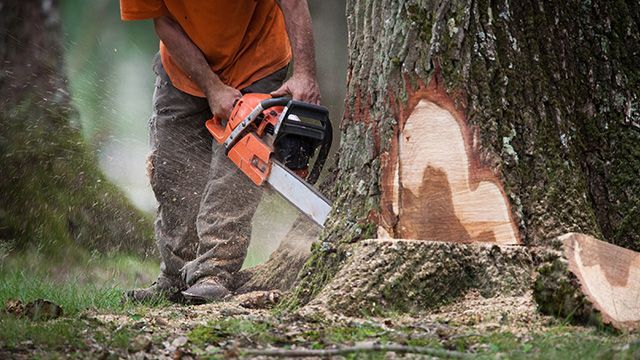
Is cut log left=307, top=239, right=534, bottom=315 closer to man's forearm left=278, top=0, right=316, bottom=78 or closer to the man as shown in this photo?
the man

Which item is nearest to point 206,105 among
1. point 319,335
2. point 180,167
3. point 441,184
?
point 180,167

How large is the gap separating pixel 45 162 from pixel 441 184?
4.21 m

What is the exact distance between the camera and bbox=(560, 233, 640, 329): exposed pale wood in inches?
114

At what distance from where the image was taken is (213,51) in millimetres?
4699

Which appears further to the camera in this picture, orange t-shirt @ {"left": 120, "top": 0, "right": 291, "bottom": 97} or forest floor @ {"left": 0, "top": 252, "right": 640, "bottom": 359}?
orange t-shirt @ {"left": 120, "top": 0, "right": 291, "bottom": 97}

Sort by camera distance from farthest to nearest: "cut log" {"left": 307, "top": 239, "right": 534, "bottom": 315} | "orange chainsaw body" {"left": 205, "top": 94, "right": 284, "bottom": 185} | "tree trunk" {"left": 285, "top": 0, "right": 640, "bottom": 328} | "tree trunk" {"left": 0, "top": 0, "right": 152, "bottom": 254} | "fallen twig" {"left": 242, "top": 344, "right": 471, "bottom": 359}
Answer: "tree trunk" {"left": 0, "top": 0, "right": 152, "bottom": 254}, "orange chainsaw body" {"left": 205, "top": 94, "right": 284, "bottom": 185}, "tree trunk" {"left": 285, "top": 0, "right": 640, "bottom": 328}, "cut log" {"left": 307, "top": 239, "right": 534, "bottom": 315}, "fallen twig" {"left": 242, "top": 344, "right": 471, "bottom": 359}

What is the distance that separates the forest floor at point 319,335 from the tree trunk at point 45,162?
3.19m

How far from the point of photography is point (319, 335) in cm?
288

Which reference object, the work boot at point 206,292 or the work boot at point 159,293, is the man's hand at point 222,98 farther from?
the work boot at point 159,293

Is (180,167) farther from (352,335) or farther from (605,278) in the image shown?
(605,278)

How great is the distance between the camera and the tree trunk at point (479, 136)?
3.34 meters

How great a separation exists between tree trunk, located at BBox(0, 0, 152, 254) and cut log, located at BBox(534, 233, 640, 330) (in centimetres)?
423

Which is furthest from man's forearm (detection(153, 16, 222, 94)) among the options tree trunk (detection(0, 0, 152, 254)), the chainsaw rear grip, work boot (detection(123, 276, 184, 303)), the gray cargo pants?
tree trunk (detection(0, 0, 152, 254))

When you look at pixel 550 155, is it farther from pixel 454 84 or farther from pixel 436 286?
pixel 436 286
